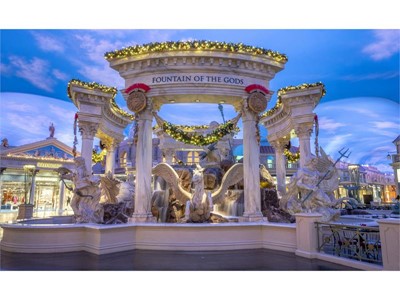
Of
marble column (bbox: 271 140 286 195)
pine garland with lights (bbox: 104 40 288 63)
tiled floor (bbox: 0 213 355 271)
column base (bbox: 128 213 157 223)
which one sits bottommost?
tiled floor (bbox: 0 213 355 271)

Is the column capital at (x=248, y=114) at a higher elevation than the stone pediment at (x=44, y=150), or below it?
below

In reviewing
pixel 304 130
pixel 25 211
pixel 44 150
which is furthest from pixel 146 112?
pixel 44 150

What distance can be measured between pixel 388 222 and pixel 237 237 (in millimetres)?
4177

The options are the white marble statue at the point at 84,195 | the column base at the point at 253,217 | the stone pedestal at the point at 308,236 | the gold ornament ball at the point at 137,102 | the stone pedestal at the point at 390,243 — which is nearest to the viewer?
the stone pedestal at the point at 390,243

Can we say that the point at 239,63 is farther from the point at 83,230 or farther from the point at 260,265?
the point at 83,230

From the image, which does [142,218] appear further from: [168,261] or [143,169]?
[168,261]

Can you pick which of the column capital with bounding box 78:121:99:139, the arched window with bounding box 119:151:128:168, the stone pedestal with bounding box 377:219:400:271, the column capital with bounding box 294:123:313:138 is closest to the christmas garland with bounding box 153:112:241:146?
the stone pedestal with bounding box 377:219:400:271

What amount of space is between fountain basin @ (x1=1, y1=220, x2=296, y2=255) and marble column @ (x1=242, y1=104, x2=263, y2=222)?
86 centimetres

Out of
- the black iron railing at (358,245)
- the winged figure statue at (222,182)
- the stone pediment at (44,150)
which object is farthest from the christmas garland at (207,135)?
the stone pediment at (44,150)

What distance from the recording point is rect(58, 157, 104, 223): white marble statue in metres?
8.41

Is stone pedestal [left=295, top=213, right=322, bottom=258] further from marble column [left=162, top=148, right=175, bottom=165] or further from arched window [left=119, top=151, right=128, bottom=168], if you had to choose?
arched window [left=119, top=151, right=128, bottom=168]

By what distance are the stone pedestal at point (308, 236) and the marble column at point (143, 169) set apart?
4685mm

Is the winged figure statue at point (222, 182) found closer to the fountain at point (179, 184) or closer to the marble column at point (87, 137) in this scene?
the fountain at point (179, 184)

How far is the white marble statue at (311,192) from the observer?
1005cm
